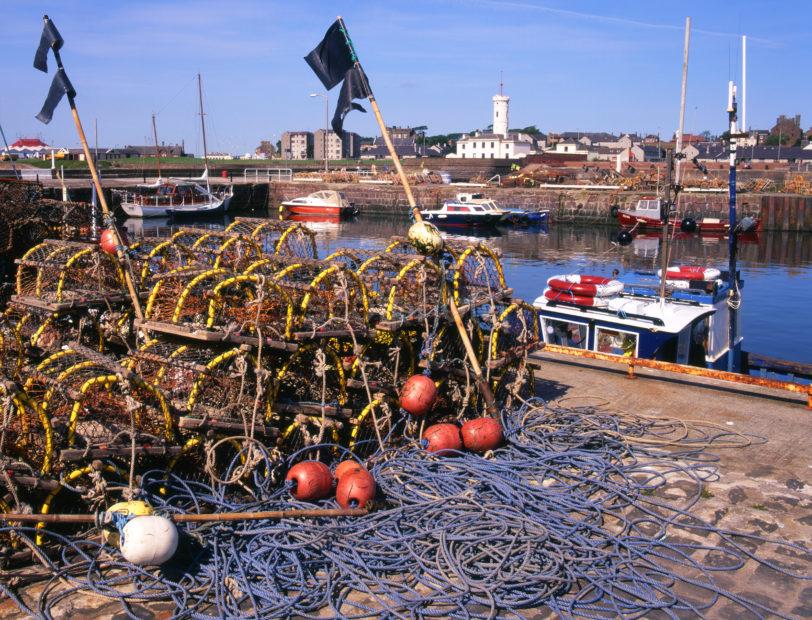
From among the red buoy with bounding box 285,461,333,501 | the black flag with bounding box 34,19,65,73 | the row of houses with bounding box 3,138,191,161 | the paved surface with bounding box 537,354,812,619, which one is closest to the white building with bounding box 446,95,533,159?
the row of houses with bounding box 3,138,191,161

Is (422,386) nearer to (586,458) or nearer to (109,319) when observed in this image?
(586,458)

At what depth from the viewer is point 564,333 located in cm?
1197

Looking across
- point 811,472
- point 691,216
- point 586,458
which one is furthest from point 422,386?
point 691,216

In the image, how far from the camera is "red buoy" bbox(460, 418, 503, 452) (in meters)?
6.98

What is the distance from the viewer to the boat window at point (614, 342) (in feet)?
36.4

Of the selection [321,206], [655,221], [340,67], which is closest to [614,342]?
[340,67]

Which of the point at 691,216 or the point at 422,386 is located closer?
the point at 422,386

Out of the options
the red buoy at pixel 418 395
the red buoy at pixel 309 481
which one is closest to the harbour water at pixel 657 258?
the red buoy at pixel 418 395

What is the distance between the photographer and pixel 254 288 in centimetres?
675

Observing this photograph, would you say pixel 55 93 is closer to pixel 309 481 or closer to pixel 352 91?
pixel 352 91

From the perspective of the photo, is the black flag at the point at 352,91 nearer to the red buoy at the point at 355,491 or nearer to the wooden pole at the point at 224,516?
the red buoy at the point at 355,491

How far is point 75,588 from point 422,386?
10.7 ft

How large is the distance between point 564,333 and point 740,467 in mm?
4934

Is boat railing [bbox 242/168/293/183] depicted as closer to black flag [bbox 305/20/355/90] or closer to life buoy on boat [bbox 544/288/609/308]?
life buoy on boat [bbox 544/288/609/308]
